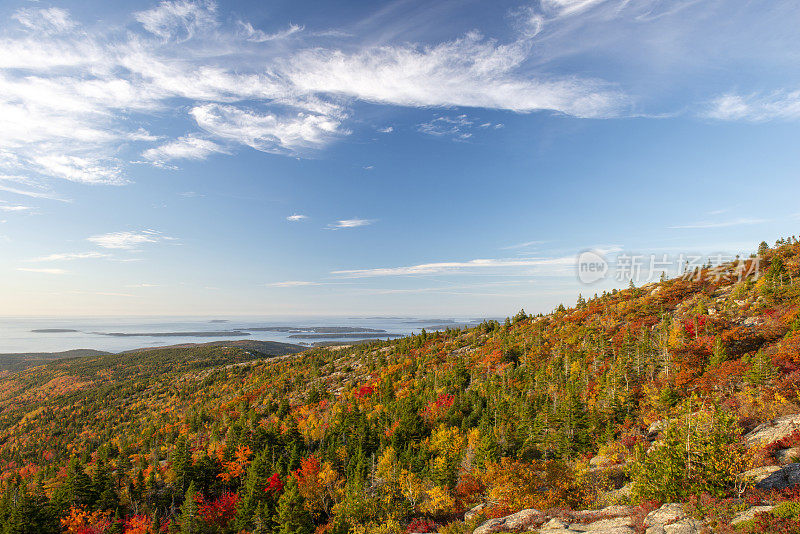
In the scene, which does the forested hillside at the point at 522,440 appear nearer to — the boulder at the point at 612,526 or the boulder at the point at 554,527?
the boulder at the point at 612,526

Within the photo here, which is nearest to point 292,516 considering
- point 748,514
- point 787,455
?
point 748,514

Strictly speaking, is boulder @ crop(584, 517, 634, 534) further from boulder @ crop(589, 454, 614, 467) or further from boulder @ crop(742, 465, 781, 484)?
boulder @ crop(589, 454, 614, 467)

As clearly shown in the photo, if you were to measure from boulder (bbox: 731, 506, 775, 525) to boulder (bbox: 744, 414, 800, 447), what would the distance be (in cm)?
1350

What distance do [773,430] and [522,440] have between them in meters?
47.3

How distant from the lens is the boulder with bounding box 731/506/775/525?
18073 millimetres

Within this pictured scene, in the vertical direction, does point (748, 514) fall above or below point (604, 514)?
above

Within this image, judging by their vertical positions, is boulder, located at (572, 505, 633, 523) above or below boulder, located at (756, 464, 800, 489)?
below

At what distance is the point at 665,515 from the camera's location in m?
22.0

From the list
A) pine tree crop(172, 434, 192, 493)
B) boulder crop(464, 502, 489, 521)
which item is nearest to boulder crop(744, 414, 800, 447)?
boulder crop(464, 502, 489, 521)

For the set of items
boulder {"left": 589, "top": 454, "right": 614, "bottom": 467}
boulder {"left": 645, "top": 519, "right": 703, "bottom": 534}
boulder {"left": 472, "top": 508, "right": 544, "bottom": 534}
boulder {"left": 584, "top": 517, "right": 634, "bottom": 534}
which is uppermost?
boulder {"left": 645, "top": 519, "right": 703, "bottom": 534}

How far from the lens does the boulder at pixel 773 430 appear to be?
2959 centimetres

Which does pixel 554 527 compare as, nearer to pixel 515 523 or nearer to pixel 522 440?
pixel 515 523

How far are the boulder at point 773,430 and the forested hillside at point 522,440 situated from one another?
4.27 feet

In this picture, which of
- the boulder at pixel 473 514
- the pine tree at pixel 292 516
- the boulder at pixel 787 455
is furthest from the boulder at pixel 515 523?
the pine tree at pixel 292 516
